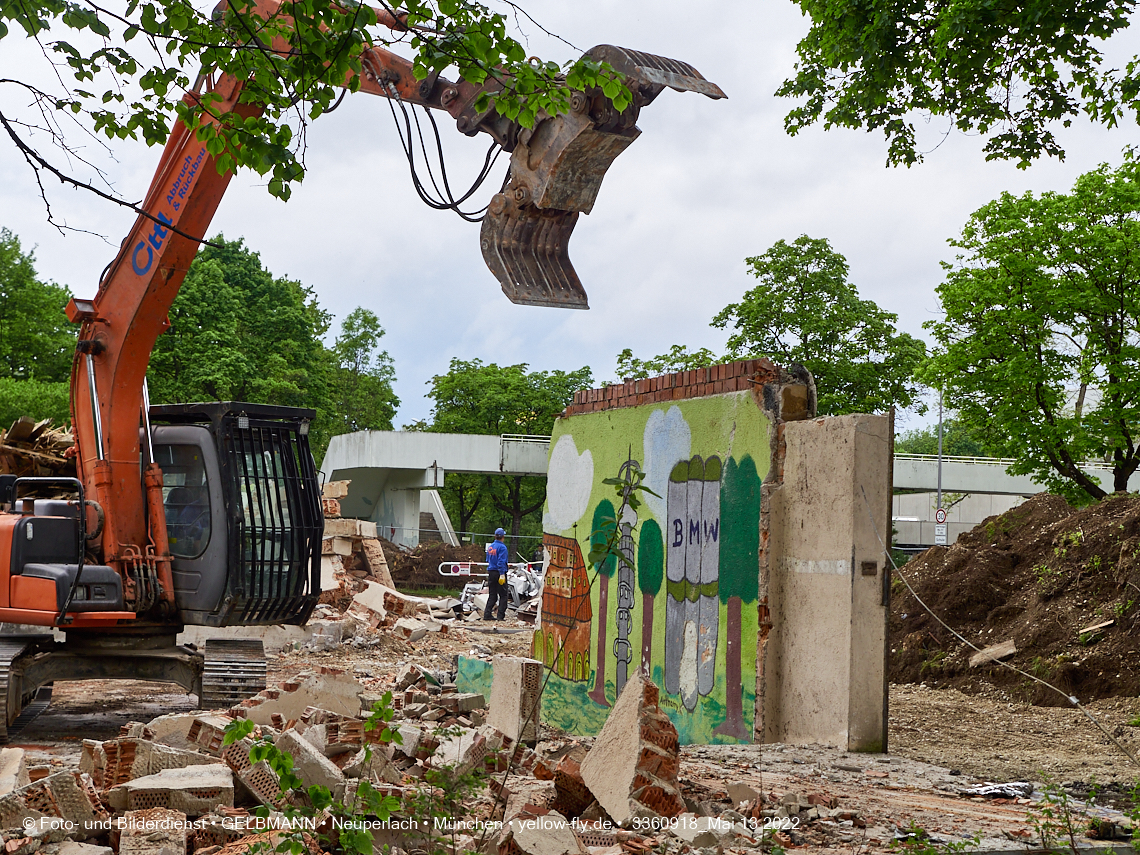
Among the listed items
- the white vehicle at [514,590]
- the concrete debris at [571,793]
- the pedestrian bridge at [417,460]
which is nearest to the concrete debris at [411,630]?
the white vehicle at [514,590]

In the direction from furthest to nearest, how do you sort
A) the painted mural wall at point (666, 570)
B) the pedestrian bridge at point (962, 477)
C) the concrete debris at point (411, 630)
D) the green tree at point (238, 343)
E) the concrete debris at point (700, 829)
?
1. the pedestrian bridge at point (962, 477)
2. the green tree at point (238, 343)
3. the concrete debris at point (411, 630)
4. the painted mural wall at point (666, 570)
5. the concrete debris at point (700, 829)

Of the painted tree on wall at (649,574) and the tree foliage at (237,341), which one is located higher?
the tree foliage at (237,341)

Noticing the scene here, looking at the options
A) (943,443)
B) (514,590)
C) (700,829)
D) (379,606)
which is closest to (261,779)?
(700,829)

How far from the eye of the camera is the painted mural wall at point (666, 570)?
7770 mm

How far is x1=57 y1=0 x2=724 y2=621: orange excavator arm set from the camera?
22.8ft

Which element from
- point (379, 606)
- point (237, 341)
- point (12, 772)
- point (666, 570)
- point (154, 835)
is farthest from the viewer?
point (237, 341)

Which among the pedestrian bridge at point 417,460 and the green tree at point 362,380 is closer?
the pedestrian bridge at point 417,460

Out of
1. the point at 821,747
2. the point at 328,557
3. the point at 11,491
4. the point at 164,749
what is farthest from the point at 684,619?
the point at 328,557

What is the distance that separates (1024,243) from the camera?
18594 mm

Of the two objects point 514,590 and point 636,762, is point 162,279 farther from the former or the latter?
point 514,590

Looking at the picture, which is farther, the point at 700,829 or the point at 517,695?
the point at 517,695

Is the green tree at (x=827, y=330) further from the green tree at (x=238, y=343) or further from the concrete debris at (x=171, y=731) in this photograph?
the concrete debris at (x=171, y=731)

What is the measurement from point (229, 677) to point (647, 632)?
11.5 feet

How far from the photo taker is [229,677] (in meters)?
8.66
